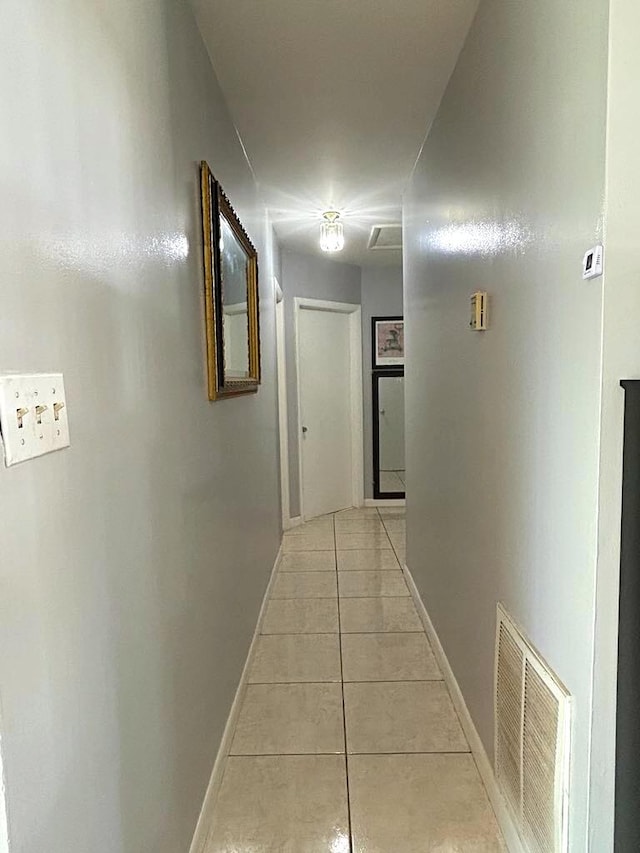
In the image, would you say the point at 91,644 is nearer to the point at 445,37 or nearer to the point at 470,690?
the point at 470,690

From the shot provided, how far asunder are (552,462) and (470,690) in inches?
44.2

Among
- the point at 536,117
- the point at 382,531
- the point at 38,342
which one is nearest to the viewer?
the point at 38,342

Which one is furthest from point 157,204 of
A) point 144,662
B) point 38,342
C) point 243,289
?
point 243,289

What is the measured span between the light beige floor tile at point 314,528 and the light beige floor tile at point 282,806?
111 inches

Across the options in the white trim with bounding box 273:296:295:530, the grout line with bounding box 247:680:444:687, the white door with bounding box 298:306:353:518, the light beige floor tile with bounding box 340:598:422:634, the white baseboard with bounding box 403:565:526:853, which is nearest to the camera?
the white baseboard with bounding box 403:565:526:853

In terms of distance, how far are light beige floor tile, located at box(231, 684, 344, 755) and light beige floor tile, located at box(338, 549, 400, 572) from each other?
58.9 inches

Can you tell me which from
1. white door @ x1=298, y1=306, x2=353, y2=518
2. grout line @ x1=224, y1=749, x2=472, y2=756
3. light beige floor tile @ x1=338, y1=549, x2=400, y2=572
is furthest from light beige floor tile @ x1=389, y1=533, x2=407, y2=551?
grout line @ x1=224, y1=749, x2=472, y2=756

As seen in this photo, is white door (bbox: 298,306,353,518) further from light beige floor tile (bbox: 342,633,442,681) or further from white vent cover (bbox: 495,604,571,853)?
white vent cover (bbox: 495,604,571,853)

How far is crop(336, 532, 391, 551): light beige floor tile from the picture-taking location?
4352 mm

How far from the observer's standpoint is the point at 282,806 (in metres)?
1.73

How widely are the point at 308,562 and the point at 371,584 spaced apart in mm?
598

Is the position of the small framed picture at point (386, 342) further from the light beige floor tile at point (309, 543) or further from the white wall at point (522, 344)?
the white wall at point (522, 344)

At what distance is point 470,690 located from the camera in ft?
6.56

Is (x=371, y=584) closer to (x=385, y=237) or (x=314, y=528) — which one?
(x=314, y=528)
